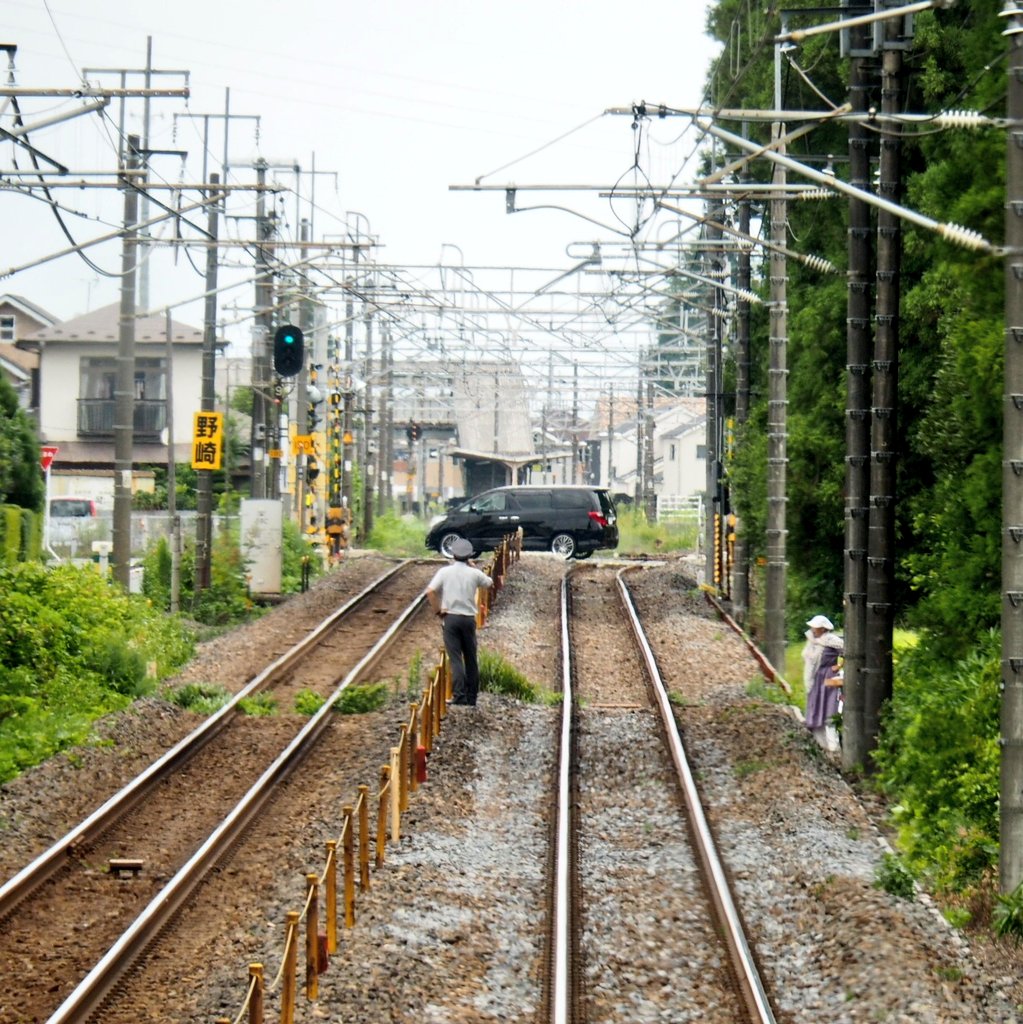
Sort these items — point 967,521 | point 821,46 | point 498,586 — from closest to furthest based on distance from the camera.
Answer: point 967,521 < point 821,46 < point 498,586

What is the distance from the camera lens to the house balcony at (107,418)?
54.3 meters

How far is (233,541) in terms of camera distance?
33.0m

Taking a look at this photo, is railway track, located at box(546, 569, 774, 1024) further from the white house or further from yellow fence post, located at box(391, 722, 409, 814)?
the white house

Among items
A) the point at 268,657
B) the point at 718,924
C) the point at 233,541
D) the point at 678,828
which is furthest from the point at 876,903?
the point at 233,541

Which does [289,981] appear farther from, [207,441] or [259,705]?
[207,441]

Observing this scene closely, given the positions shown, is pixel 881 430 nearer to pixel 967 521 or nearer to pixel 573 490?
→ pixel 967 521

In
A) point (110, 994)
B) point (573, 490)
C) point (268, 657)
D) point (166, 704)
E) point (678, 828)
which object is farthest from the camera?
point (573, 490)

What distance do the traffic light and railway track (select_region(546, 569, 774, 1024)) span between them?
10276 mm

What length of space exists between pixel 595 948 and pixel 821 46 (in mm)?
15130

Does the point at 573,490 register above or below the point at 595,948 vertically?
above

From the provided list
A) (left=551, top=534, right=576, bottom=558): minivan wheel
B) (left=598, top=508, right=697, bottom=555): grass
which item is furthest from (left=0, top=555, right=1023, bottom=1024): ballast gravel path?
(left=598, top=508, right=697, bottom=555): grass

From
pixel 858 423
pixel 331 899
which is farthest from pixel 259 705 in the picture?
pixel 331 899

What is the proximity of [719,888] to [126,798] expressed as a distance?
554 centimetres

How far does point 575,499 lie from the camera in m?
41.4
